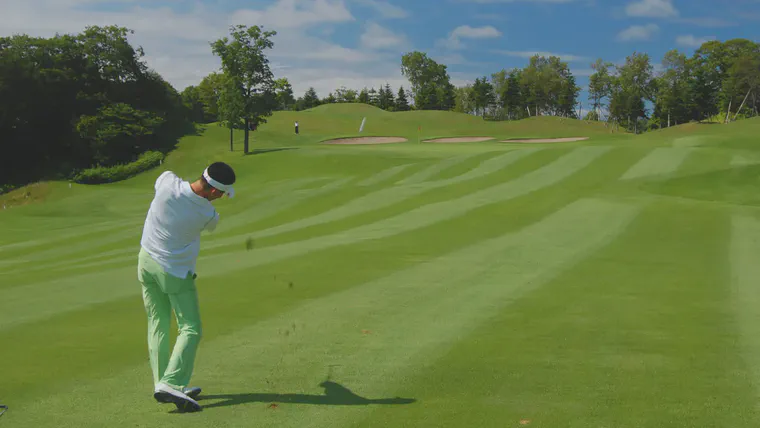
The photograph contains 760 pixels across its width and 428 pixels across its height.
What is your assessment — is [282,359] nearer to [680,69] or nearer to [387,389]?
[387,389]

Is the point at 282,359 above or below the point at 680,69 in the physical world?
below

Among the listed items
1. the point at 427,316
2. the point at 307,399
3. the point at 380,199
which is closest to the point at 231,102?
the point at 380,199

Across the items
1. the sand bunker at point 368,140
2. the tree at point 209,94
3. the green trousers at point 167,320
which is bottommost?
the green trousers at point 167,320

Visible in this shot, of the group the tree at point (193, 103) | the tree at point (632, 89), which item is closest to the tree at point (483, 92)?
the tree at point (632, 89)

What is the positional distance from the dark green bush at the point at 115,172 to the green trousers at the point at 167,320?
59743 millimetres

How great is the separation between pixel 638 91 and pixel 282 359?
121 metres

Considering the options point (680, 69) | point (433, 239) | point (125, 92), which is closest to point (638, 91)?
point (680, 69)

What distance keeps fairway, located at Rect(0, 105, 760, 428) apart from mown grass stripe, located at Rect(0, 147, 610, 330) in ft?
0.32

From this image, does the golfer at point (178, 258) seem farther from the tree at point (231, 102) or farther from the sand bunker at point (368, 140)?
the sand bunker at point (368, 140)

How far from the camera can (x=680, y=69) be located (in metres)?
121

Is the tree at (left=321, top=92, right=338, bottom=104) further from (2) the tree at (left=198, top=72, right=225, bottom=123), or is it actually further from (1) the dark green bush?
(1) the dark green bush

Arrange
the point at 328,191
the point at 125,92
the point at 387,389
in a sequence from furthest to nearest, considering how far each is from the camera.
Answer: the point at 125,92
the point at 328,191
the point at 387,389

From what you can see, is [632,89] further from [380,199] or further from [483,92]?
[380,199]

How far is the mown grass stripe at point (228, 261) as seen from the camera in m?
11.1
